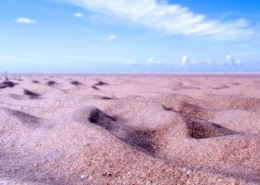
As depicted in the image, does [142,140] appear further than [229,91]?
No

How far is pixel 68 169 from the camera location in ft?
6.45

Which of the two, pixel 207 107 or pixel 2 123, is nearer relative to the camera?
pixel 2 123

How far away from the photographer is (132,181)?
1.79 metres

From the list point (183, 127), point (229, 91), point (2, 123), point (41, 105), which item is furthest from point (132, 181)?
point (229, 91)

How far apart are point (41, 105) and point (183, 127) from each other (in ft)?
7.61

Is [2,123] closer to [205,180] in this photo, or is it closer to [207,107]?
[205,180]

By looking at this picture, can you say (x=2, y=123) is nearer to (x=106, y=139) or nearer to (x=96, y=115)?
(x=96, y=115)

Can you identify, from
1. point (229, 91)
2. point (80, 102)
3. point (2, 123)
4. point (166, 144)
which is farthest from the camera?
point (229, 91)

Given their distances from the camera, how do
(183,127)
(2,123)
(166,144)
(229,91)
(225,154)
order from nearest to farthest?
(225,154)
(166,144)
(183,127)
(2,123)
(229,91)

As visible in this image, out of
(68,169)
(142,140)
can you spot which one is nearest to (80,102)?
(142,140)

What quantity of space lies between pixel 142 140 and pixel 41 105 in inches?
87.0

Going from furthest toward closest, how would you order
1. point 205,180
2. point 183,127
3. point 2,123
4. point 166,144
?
point 2,123 → point 183,127 → point 166,144 → point 205,180

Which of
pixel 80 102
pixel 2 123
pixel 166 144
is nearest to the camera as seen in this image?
pixel 166 144

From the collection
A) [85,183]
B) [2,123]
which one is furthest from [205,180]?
[2,123]
